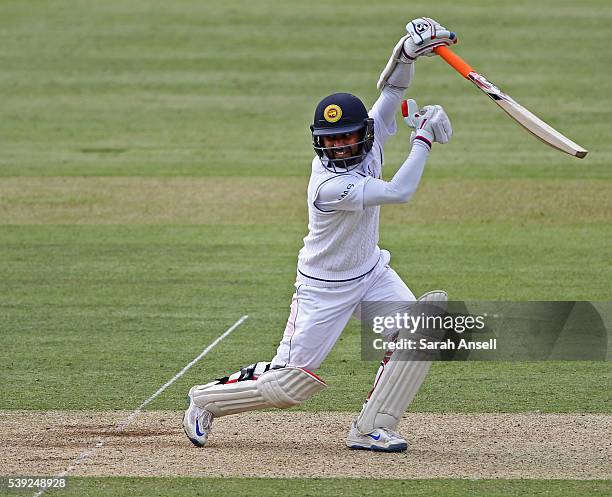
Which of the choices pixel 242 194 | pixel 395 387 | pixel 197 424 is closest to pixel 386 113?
pixel 395 387

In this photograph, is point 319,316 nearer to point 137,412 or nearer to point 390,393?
point 390,393

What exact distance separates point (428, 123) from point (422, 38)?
28.5 inches

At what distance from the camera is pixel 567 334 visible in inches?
405

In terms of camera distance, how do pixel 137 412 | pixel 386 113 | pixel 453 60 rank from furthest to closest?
pixel 137 412
pixel 453 60
pixel 386 113

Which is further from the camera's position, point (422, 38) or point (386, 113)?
point (386, 113)

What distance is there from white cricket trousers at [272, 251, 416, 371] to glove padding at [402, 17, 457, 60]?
136 cm

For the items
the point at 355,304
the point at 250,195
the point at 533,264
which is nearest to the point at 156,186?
the point at 250,195

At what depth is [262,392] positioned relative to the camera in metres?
7.10

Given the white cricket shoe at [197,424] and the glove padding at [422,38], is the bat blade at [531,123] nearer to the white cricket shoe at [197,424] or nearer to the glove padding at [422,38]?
the glove padding at [422,38]

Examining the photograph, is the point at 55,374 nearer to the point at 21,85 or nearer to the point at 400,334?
the point at 400,334

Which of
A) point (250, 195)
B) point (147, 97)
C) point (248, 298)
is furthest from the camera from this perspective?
point (147, 97)

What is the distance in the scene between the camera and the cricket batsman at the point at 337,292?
7.02 metres

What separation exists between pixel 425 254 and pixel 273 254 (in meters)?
1.71

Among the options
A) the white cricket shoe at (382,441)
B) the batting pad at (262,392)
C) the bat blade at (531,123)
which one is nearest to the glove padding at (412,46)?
the bat blade at (531,123)
